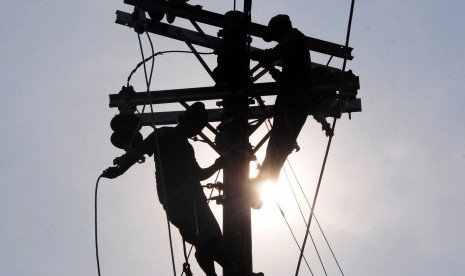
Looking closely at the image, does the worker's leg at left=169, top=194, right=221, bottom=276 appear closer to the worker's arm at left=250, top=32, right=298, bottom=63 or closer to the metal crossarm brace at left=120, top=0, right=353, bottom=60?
the worker's arm at left=250, top=32, right=298, bottom=63

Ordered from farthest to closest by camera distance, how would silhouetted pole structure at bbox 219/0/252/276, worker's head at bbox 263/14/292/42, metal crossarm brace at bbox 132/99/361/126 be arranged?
metal crossarm brace at bbox 132/99/361/126 → worker's head at bbox 263/14/292/42 → silhouetted pole structure at bbox 219/0/252/276

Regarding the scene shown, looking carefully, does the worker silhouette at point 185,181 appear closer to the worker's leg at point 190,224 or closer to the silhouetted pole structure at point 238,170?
the worker's leg at point 190,224

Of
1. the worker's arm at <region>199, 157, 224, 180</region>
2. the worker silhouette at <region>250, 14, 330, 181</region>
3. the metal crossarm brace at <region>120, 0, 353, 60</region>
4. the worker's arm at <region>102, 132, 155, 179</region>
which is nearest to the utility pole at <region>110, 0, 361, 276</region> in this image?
the metal crossarm brace at <region>120, 0, 353, 60</region>

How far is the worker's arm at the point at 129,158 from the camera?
7992mm

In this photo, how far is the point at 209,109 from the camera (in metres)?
9.30

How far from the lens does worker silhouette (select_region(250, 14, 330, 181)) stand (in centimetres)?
814

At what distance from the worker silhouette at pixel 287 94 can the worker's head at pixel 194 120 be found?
737 mm

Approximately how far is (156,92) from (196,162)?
1.19 metres

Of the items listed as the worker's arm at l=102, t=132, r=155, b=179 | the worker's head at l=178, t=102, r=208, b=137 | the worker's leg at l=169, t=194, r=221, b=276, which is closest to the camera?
the worker's leg at l=169, t=194, r=221, b=276

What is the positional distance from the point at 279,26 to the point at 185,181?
6.44 feet

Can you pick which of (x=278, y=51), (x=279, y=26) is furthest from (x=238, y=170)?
(x=279, y=26)

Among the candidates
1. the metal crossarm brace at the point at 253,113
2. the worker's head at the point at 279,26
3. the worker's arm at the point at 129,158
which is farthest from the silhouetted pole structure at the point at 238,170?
the worker's arm at the point at 129,158

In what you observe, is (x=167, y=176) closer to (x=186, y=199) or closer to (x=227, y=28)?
(x=186, y=199)

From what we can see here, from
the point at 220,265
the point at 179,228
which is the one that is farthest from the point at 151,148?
the point at 220,265
